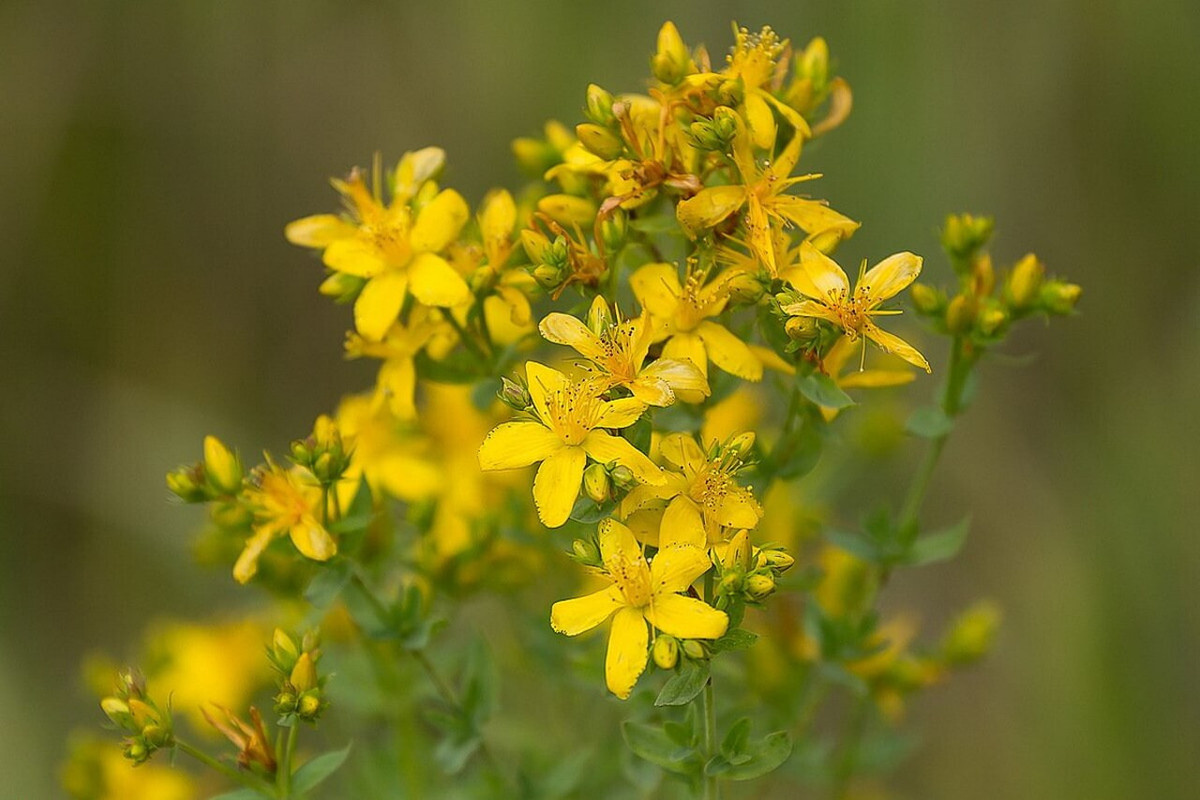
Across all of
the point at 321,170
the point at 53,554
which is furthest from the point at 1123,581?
the point at 53,554

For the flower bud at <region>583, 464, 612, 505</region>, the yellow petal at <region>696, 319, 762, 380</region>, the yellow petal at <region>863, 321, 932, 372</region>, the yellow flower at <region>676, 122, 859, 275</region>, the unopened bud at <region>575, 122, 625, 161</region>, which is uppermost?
the unopened bud at <region>575, 122, 625, 161</region>

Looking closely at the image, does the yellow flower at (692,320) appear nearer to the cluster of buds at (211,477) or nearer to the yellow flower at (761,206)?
the yellow flower at (761,206)

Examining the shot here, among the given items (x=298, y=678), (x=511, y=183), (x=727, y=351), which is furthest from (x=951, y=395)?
(x=511, y=183)

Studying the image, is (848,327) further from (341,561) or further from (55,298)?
(55,298)

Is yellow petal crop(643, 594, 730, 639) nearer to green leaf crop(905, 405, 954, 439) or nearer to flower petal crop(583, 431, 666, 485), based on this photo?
flower petal crop(583, 431, 666, 485)

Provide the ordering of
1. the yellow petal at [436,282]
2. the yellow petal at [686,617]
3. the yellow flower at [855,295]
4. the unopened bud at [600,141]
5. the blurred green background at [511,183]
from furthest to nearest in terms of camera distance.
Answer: the blurred green background at [511,183], the yellow petal at [436,282], the unopened bud at [600,141], the yellow flower at [855,295], the yellow petal at [686,617]

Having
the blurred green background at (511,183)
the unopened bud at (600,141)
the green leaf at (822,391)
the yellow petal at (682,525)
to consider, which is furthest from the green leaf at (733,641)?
the blurred green background at (511,183)

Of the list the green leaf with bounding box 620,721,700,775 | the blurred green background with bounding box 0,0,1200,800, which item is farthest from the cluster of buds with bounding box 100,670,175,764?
the blurred green background with bounding box 0,0,1200,800
